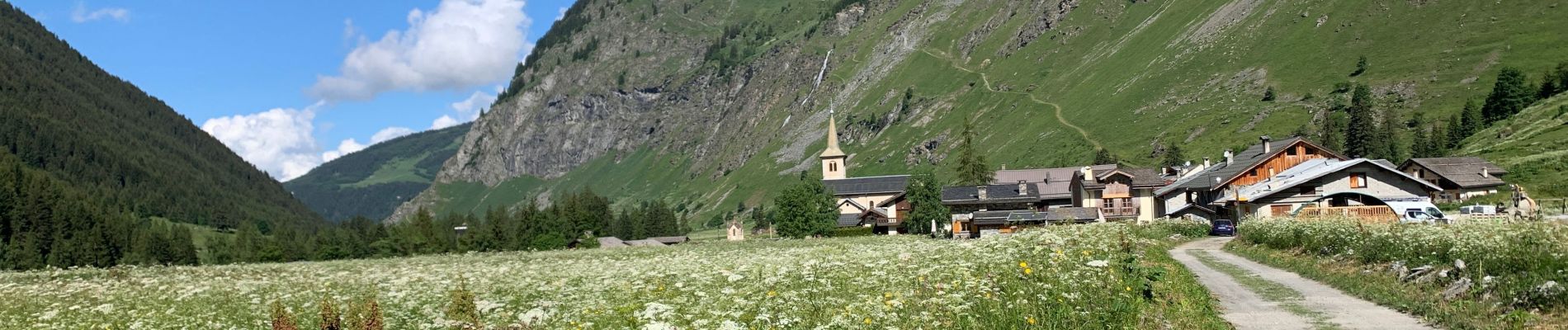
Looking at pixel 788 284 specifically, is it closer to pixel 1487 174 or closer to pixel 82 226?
pixel 1487 174

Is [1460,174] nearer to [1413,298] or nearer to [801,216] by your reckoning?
[801,216]

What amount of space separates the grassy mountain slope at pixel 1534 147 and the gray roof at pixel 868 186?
82.5 meters

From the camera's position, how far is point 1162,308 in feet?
62.7

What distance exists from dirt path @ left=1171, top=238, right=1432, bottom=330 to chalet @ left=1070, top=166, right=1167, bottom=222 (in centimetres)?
7658

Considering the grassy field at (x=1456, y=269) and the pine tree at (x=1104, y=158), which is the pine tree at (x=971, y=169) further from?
the grassy field at (x=1456, y=269)

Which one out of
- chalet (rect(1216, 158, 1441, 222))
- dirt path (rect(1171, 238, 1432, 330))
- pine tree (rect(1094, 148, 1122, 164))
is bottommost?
dirt path (rect(1171, 238, 1432, 330))

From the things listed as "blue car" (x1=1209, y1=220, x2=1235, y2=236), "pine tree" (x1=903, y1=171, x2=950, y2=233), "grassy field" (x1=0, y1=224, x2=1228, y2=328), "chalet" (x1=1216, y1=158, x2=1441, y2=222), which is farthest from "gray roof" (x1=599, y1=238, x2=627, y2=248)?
"grassy field" (x1=0, y1=224, x2=1228, y2=328)

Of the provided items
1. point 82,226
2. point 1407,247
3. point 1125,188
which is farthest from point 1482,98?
point 82,226

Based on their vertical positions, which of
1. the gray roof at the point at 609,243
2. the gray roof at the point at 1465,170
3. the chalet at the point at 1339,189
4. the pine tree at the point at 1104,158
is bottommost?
the gray roof at the point at 609,243

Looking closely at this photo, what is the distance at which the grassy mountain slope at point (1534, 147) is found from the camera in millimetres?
84206

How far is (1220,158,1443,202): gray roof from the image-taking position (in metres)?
68.8

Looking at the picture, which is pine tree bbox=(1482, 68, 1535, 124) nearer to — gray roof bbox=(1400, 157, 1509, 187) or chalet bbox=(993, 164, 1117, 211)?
gray roof bbox=(1400, 157, 1509, 187)

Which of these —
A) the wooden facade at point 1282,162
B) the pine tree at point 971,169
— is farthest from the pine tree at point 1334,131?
the pine tree at point 971,169

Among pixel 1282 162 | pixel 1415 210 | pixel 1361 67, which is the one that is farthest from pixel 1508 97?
pixel 1415 210
